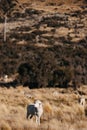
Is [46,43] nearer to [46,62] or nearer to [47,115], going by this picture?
[46,62]

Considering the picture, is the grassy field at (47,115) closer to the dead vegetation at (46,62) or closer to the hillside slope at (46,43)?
the dead vegetation at (46,62)

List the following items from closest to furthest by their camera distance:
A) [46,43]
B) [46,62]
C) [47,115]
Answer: [47,115], [46,62], [46,43]

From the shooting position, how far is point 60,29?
65188 mm

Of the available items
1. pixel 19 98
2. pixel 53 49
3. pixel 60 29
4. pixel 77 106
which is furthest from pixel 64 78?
pixel 60 29

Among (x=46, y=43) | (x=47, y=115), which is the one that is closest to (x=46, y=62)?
(x=47, y=115)

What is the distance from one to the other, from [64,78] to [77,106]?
10.3 metres

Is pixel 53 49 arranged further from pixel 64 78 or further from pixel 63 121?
pixel 63 121

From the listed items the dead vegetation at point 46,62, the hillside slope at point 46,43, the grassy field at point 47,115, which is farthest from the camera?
the hillside slope at point 46,43

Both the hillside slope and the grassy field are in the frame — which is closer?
the grassy field

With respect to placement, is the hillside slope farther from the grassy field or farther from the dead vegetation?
the grassy field

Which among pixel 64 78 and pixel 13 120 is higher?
pixel 13 120

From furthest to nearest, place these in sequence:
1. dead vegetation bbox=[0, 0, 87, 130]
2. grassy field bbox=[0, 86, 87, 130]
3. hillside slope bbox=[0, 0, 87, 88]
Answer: hillside slope bbox=[0, 0, 87, 88], dead vegetation bbox=[0, 0, 87, 130], grassy field bbox=[0, 86, 87, 130]

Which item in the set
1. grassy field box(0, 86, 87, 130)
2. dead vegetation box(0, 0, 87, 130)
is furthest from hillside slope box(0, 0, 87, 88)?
grassy field box(0, 86, 87, 130)

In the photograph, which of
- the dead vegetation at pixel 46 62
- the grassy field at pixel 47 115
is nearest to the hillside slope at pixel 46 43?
the dead vegetation at pixel 46 62
